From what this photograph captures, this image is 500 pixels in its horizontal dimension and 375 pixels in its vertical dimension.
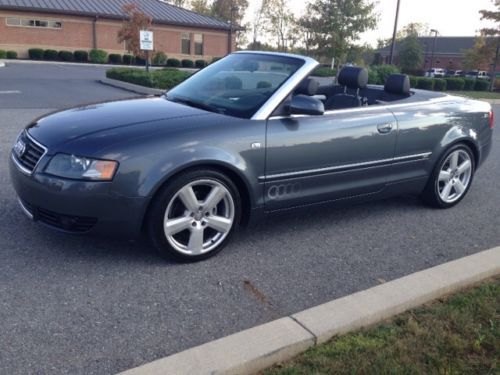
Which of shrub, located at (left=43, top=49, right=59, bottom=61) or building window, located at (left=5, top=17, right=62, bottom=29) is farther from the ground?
building window, located at (left=5, top=17, right=62, bottom=29)

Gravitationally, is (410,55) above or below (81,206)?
above

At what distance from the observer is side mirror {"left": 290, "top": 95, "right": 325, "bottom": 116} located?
3.97 m

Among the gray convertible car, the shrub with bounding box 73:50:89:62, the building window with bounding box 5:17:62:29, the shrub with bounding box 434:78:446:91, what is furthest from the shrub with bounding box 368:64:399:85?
the building window with bounding box 5:17:62:29

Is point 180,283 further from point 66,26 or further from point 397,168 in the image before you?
point 66,26

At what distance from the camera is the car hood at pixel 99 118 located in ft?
11.5

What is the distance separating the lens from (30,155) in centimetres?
356

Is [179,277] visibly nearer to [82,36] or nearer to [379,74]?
[379,74]

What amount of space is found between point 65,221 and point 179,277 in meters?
0.84

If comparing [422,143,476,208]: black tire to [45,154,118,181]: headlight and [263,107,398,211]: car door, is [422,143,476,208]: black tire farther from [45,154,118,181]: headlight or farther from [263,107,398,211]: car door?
[45,154,118,181]: headlight

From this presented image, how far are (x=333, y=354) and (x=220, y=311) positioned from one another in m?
0.76

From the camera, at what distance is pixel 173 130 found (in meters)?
3.53

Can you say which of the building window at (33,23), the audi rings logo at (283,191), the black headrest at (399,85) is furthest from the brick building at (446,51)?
the audi rings logo at (283,191)

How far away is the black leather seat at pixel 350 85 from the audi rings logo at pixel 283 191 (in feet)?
5.04

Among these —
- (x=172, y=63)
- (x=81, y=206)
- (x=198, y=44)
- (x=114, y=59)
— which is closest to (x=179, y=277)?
(x=81, y=206)
